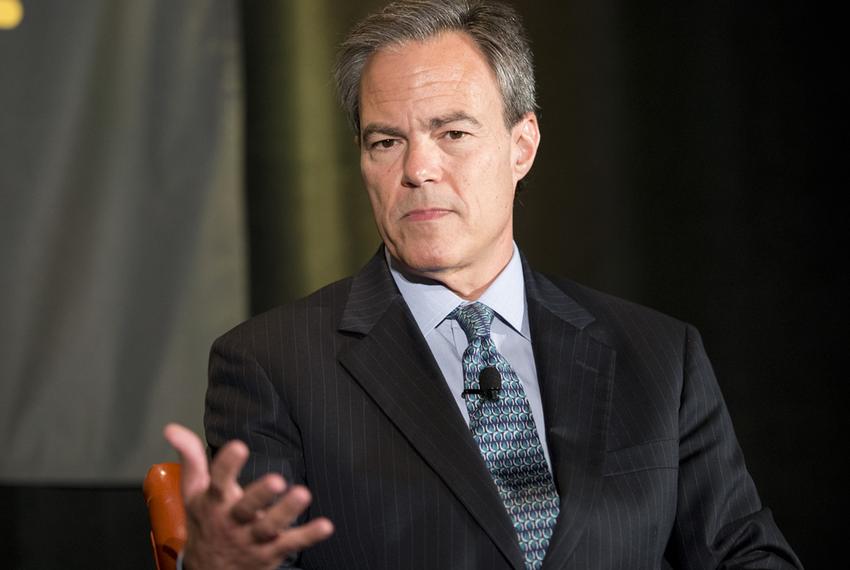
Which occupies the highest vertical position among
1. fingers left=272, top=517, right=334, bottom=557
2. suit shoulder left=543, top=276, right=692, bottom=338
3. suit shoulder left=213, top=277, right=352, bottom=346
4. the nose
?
the nose

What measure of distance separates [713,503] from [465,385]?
447 millimetres

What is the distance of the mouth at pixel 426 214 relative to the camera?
190 cm

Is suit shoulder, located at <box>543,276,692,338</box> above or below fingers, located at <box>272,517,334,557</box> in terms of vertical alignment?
above

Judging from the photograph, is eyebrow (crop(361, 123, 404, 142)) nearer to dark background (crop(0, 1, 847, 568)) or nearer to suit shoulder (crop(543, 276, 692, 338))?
suit shoulder (crop(543, 276, 692, 338))

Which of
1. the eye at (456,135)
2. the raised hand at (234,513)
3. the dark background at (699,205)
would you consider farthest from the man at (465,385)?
the dark background at (699,205)

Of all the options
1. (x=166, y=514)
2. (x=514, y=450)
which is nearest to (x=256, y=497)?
(x=166, y=514)

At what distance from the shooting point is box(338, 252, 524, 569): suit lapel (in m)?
1.70

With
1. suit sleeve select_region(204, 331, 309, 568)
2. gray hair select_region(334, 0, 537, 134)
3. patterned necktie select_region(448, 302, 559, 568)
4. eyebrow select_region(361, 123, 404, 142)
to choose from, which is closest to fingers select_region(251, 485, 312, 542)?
suit sleeve select_region(204, 331, 309, 568)

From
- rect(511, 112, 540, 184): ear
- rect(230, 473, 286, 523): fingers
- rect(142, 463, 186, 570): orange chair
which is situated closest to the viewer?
rect(230, 473, 286, 523): fingers

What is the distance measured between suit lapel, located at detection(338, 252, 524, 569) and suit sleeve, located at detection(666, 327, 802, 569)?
353mm

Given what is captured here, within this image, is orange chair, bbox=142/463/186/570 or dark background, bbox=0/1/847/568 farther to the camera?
dark background, bbox=0/1/847/568

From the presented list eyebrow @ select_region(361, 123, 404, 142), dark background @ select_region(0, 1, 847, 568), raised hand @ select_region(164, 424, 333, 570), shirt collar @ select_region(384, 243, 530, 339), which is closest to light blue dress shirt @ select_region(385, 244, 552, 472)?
shirt collar @ select_region(384, 243, 530, 339)

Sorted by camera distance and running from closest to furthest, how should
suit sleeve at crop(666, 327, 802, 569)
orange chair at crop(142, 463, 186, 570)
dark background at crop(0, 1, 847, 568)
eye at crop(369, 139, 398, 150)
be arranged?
orange chair at crop(142, 463, 186, 570), suit sleeve at crop(666, 327, 802, 569), eye at crop(369, 139, 398, 150), dark background at crop(0, 1, 847, 568)

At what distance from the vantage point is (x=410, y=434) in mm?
1753
